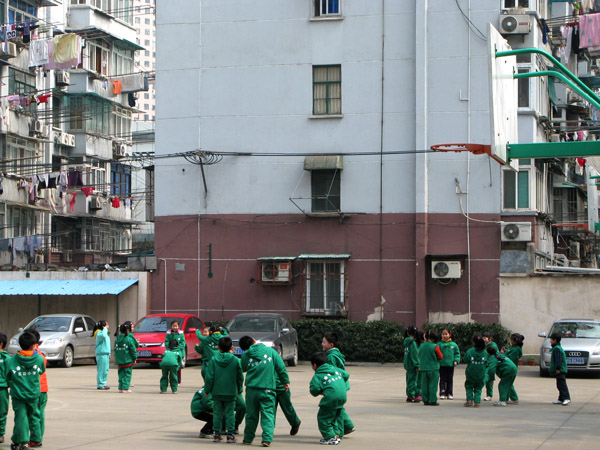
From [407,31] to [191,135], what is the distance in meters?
7.96

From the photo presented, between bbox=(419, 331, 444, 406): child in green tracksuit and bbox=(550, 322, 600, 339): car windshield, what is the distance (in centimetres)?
905

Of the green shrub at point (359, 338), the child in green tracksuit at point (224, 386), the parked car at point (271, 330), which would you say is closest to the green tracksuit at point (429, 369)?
the child in green tracksuit at point (224, 386)

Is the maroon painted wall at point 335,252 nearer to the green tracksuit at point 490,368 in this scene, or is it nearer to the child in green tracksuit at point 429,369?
the green tracksuit at point 490,368

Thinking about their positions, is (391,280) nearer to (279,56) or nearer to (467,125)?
(467,125)

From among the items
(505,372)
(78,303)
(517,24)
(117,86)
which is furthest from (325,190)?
(117,86)

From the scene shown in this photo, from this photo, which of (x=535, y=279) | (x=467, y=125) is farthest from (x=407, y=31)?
(x=535, y=279)

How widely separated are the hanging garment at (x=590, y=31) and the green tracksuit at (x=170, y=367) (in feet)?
76.7

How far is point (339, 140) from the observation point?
3200 cm

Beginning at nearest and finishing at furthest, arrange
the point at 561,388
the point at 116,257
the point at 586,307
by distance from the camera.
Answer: the point at 561,388 < the point at 586,307 < the point at 116,257

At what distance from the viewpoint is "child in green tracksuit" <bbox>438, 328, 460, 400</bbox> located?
19031 mm

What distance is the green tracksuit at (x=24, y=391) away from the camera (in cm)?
1195

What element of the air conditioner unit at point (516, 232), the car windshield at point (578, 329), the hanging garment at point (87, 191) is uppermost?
the hanging garment at point (87, 191)

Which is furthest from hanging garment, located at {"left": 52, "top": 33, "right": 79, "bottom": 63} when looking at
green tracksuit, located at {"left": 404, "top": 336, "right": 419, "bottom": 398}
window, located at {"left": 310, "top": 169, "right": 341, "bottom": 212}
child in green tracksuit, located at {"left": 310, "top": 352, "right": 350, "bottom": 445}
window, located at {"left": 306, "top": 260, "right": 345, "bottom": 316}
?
child in green tracksuit, located at {"left": 310, "top": 352, "right": 350, "bottom": 445}

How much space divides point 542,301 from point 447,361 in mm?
12357
